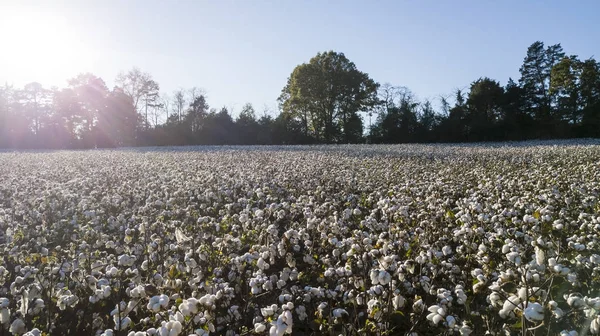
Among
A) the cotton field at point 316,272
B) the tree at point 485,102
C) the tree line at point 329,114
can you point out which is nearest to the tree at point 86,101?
the tree line at point 329,114

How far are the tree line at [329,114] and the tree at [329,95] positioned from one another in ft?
0.47

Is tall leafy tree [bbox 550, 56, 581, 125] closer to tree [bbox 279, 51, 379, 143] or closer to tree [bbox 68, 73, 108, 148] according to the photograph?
tree [bbox 279, 51, 379, 143]

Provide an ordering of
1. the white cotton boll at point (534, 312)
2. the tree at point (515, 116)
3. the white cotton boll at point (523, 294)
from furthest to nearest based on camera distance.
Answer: the tree at point (515, 116)
the white cotton boll at point (523, 294)
the white cotton boll at point (534, 312)

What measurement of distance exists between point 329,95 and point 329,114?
2762mm

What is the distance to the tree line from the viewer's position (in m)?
50.1

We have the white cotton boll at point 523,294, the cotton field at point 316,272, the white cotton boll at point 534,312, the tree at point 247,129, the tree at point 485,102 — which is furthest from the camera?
the tree at point 247,129

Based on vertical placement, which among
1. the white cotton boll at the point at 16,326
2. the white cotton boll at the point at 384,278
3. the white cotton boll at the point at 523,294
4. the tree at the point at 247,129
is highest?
the tree at the point at 247,129

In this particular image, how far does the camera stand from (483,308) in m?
4.26

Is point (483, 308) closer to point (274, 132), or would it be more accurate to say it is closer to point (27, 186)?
point (27, 186)

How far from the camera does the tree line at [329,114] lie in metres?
50.1

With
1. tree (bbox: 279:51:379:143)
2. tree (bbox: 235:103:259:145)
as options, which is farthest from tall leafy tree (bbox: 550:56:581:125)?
tree (bbox: 235:103:259:145)

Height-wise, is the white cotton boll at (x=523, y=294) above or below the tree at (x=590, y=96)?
below

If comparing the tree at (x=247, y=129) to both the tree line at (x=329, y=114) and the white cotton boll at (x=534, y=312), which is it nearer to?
the tree line at (x=329, y=114)

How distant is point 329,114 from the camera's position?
199 feet
